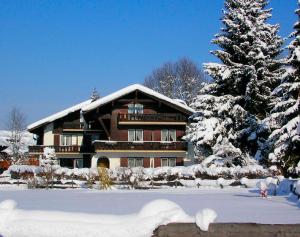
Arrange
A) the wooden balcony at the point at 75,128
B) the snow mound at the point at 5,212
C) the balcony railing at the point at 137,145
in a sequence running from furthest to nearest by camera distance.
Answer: the wooden balcony at the point at 75,128
the balcony railing at the point at 137,145
the snow mound at the point at 5,212

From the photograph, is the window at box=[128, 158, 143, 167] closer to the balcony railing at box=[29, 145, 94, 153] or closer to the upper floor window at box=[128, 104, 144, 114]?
the balcony railing at box=[29, 145, 94, 153]

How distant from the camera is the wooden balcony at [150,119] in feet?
158

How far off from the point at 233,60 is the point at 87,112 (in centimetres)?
1660

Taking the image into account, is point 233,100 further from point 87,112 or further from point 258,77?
point 87,112

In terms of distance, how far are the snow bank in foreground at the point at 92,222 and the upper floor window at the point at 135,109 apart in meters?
39.7

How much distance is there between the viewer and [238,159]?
36.4 metres

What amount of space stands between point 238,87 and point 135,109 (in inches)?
599

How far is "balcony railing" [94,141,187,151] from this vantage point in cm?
4703

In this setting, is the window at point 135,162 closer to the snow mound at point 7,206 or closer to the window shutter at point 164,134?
the window shutter at point 164,134

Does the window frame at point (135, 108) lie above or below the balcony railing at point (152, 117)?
above

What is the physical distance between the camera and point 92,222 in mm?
9781

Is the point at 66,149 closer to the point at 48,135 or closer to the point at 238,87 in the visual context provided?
the point at 48,135

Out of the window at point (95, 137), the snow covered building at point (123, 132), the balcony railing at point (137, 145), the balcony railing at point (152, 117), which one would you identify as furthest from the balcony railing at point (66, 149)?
the balcony railing at point (152, 117)

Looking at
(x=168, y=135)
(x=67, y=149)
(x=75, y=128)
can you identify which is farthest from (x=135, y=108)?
(x=67, y=149)
